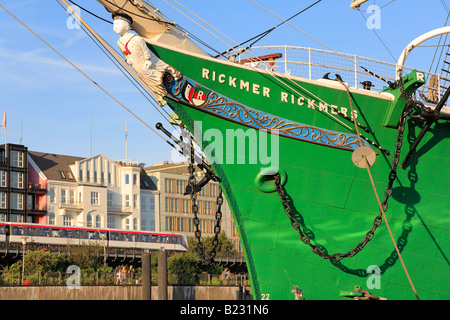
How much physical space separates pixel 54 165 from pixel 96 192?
195 inches

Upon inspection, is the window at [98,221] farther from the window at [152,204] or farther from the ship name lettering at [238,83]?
the ship name lettering at [238,83]

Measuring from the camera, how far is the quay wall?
32.8 metres

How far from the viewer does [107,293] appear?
35250 millimetres

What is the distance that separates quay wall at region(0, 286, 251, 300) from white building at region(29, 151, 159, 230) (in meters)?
38.7

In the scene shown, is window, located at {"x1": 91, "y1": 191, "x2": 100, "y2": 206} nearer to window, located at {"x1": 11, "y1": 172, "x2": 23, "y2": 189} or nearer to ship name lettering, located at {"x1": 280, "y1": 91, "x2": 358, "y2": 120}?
window, located at {"x1": 11, "y1": 172, "x2": 23, "y2": 189}

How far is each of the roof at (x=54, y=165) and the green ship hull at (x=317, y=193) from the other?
5986 cm

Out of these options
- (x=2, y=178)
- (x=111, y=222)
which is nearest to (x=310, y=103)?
(x=2, y=178)

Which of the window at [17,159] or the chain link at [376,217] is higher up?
the window at [17,159]

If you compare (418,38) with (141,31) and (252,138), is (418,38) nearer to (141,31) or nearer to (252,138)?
(252,138)

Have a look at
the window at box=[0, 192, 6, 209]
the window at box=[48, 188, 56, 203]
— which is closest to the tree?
the window at box=[0, 192, 6, 209]

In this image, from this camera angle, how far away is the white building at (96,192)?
75.6 metres

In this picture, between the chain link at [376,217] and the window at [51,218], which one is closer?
the chain link at [376,217]

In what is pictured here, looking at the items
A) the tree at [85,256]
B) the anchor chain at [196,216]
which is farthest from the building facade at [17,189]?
the anchor chain at [196,216]
